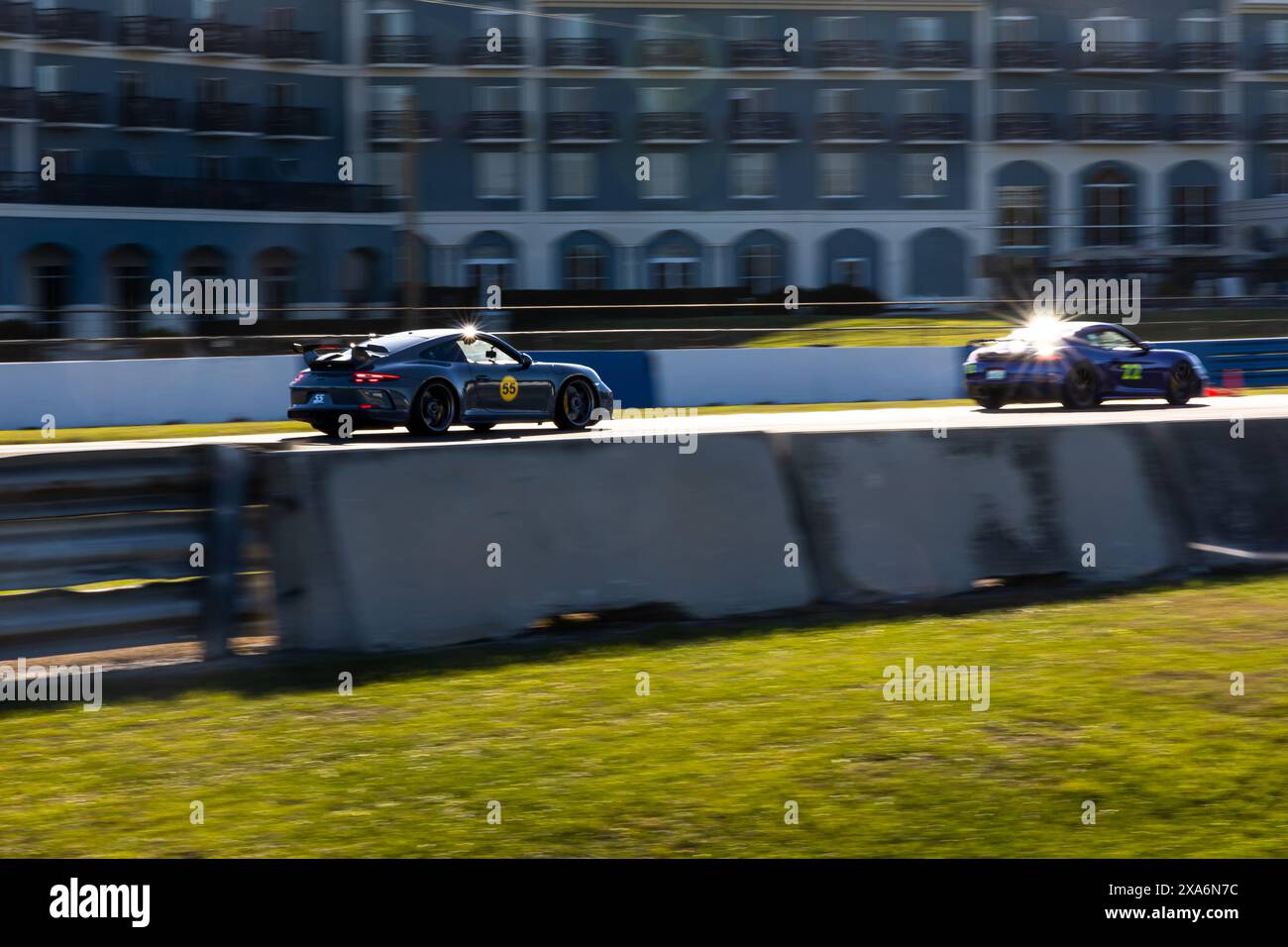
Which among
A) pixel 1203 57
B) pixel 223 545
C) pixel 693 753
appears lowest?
pixel 693 753

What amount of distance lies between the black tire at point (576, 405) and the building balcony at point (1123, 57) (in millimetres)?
48686

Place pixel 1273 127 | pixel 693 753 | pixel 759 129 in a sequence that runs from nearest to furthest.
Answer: pixel 693 753 < pixel 759 129 < pixel 1273 127

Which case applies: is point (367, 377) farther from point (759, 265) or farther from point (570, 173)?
point (759, 265)

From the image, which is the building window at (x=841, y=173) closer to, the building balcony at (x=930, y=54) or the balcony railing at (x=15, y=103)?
the building balcony at (x=930, y=54)

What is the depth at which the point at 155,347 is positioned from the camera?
1048 inches

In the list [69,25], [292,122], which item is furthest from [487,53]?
[69,25]

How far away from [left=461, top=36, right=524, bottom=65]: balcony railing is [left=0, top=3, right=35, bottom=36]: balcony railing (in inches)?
550

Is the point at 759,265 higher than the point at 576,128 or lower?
lower

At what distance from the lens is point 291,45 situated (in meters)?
53.4

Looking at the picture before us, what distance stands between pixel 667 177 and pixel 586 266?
4.35 meters

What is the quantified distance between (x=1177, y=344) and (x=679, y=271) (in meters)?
29.2

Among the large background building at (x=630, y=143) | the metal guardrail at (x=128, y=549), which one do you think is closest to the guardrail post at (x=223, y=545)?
the metal guardrail at (x=128, y=549)
